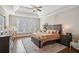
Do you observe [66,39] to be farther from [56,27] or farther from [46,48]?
[46,48]

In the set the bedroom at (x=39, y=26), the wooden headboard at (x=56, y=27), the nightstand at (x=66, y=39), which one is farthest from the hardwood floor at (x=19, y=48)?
the wooden headboard at (x=56, y=27)

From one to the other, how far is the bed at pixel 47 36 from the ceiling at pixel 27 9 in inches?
17.9

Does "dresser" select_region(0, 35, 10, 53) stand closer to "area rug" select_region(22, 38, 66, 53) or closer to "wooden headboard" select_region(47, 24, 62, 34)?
"area rug" select_region(22, 38, 66, 53)

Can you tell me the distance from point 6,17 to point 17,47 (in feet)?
2.74

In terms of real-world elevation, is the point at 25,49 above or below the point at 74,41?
below

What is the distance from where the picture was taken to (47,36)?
221 cm

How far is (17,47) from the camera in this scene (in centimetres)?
218

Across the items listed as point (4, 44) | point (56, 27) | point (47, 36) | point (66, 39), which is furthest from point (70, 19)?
point (4, 44)

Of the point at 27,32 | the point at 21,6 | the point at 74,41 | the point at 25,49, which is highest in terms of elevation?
the point at 21,6

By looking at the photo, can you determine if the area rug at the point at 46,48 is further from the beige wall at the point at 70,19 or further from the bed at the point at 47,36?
the beige wall at the point at 70,19

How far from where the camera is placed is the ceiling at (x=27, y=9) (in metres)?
2.12

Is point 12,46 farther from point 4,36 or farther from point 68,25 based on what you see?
point 68,25

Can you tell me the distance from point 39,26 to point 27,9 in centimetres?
55
